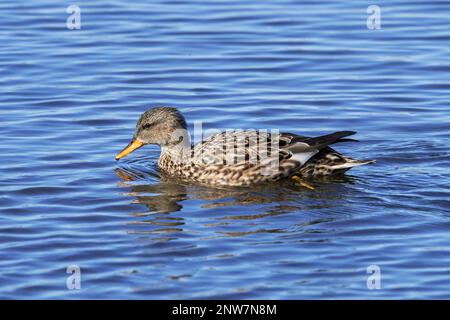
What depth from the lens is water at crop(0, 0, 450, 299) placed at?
9359 mm

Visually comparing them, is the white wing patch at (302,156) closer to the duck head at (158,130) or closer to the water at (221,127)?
the water at (221,127)

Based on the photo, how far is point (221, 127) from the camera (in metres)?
14.0

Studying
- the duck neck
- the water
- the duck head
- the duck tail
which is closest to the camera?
the water

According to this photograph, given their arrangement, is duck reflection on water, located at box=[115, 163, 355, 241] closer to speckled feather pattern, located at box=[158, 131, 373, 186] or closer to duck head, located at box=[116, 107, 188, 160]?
speckled feather pattern, located at box=[158, 131, 373, 186]

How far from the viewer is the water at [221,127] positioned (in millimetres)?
9359

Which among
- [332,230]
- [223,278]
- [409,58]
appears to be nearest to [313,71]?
[409,58]

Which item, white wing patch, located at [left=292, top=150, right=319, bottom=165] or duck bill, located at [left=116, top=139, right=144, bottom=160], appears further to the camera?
duck bill, located at [left=116, top=139, right=144, bottom=160]

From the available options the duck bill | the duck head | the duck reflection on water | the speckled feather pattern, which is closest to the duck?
the speckled feather pattern

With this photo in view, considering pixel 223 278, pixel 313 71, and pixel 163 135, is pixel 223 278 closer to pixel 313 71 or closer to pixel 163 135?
pixel 163 135

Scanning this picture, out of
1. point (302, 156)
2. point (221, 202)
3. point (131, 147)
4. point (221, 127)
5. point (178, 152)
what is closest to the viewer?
point (221, 202)

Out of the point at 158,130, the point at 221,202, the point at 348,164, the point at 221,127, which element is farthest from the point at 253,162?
the point at 221,127

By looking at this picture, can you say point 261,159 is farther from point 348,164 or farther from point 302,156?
point 348,164

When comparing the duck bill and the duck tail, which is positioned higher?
the duck bill

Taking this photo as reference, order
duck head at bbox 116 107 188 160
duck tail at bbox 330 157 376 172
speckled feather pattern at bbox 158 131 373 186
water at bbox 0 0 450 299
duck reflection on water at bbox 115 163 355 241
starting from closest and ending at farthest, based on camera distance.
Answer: water at bbox 0 0 450 299 < duck reflection on water at bbox 115 163 355 241 < duck tail at bbox 330 157 376 172 < speckled feather pattern at bbox 158 131 373 186 < duck head at bbox 116 107 188 160
